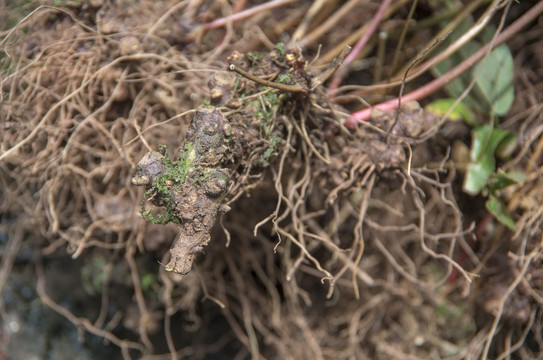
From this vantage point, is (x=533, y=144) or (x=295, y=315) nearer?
(x=533, y=144)

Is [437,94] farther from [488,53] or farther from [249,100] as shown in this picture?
[249,100]

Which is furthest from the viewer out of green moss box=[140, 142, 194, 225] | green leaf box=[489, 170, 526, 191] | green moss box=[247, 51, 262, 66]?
green leaf box=[489, 170, 526, 191]

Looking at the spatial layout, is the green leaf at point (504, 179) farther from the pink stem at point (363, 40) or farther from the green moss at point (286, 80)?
the green moss at point (286, 80)

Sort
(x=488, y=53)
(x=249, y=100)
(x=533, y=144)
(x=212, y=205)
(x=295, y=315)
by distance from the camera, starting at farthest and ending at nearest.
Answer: (x=295, y=315)
(x=533, y=144)
(x=488, y=53)
(x=249, y=100)
(x=212, y=205)

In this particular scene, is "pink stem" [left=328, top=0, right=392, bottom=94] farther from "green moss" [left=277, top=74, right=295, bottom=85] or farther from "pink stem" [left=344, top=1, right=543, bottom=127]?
"green moss" [left=277, top=74, right=295, bottom=85]

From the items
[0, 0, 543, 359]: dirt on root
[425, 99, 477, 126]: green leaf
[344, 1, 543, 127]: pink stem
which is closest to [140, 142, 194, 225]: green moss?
[0, 0, 543, 359]: dirt on root

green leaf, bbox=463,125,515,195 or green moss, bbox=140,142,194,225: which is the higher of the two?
green moss, bbox=140,142,194,225

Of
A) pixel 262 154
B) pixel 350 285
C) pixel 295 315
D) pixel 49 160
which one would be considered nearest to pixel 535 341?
pixel 350 285

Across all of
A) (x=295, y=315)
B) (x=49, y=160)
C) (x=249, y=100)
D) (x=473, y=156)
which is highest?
(x=249, y=100)
